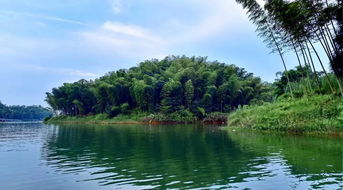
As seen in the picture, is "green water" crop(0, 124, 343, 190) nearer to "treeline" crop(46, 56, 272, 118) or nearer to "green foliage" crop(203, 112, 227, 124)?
"green foliage" crop(203, 112, 227, 124)

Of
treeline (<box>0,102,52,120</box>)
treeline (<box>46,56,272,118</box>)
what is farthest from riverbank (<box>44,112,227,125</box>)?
treeline (<box>0,102,52,120</box>)

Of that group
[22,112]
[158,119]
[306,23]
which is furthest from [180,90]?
[22,112]

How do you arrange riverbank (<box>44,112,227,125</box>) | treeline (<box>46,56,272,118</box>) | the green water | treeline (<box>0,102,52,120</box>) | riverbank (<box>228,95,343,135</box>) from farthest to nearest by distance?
treeline (<box>0,102,52,120</box>) → treeline (<box>46,56,272,118</box>) → riverbank (<box>44,112,227,125</box>) → riverbank (<box>228,95,343,135</box>) → the green water

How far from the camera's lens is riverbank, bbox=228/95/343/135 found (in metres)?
15.0

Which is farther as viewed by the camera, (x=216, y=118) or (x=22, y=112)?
(x=22, y=112)

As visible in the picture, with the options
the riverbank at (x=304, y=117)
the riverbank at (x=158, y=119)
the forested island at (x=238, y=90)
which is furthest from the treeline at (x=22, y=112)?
the riverbank at (x=304, y=117)

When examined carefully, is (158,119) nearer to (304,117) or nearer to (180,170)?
(304,117)

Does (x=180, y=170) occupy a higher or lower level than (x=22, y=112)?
lower

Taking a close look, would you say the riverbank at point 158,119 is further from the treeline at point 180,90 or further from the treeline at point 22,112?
the treeline at point 22,112

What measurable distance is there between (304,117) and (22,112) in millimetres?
103243

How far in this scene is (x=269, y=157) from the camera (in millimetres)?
9539

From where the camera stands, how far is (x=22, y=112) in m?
101

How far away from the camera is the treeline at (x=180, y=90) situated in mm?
42250

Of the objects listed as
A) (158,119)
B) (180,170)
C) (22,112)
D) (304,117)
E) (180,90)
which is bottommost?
(180,170)
